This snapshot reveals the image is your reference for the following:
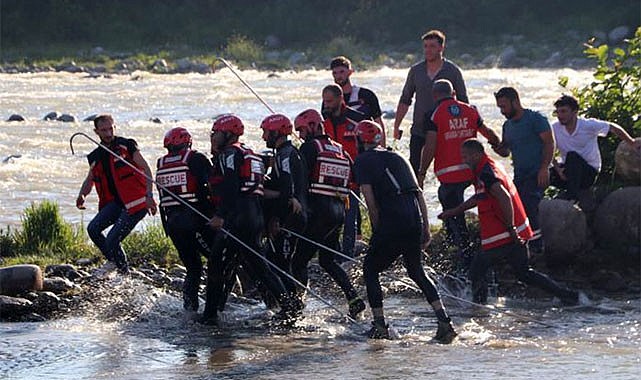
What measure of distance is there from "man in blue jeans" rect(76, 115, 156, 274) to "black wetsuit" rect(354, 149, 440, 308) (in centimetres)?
226

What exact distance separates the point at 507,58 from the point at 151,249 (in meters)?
34.4

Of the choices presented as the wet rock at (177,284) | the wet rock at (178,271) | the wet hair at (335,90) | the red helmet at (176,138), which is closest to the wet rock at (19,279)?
the wet rock at (177,284)

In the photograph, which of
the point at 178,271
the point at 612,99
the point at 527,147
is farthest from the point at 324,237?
the point at 612,99

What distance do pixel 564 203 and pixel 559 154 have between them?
2.22 feet

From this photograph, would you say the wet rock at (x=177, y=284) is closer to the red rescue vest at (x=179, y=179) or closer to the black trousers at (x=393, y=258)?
the red rescue vest at (x=179, y=179)

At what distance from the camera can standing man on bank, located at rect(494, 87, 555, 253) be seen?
12.4m

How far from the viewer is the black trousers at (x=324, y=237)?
1159 cm

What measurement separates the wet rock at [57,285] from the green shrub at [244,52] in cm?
3381

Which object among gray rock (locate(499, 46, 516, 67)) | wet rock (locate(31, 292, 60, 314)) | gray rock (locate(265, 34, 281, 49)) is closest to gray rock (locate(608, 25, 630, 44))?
gray rock (locate(499, 46, 516, 67))

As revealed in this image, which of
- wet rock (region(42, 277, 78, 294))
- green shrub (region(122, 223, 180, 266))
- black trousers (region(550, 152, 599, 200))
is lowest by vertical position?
wet rock (region(42, 277, 78, 294))

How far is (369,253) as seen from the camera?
10961mm

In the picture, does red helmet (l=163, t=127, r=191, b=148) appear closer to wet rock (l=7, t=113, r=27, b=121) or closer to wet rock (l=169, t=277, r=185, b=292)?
wet rock (l=169, t=277, r=185, b=292)

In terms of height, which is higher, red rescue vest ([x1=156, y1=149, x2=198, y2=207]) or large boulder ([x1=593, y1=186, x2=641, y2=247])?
red rescue vest ([x1=156, y1=149, x2=198, y2=207])

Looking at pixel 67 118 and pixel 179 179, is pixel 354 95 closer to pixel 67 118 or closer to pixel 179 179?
pixel 179 179
